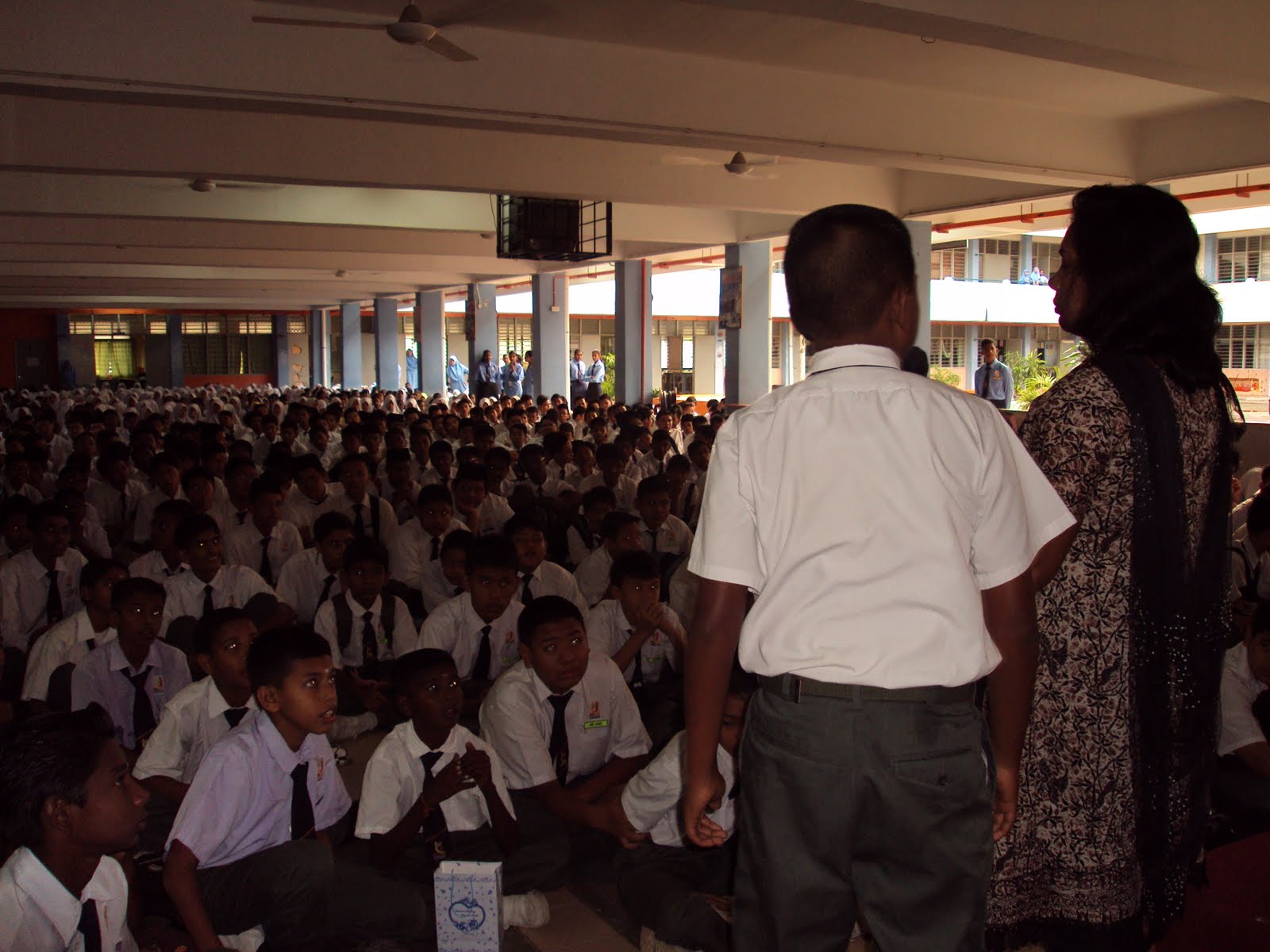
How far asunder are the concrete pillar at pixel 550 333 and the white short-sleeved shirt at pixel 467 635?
13.2 m

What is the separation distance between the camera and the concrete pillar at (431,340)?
2194cm

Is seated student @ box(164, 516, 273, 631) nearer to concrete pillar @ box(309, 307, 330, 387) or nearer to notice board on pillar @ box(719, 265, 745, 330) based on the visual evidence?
notice board on pillar @ box(719, 265, 745, 330)

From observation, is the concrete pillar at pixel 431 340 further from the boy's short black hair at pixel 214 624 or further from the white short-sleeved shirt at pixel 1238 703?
the white short-sleeved shirt at pixel 1238 703

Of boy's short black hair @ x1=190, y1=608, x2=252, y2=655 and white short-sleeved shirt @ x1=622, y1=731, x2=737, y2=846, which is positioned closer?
white short-sleeved shirt @ x1=622, y1=731, x2=737, y2=846

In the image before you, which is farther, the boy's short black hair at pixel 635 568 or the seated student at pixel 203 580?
the seated student at pixel 203 580

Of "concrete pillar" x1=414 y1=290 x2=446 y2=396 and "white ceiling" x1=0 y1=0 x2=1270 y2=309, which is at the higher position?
"white ceiling" x1=0 y1=0 x2=1270 y2=309

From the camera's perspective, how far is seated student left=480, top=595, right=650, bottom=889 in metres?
3.46

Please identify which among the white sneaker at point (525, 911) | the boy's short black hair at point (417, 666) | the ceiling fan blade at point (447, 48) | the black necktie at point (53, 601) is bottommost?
the white sneaker at point (525, 911)

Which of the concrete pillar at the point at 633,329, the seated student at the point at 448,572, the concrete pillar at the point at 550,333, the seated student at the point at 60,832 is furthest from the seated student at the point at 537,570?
the concrete pillar at the point at 550,333

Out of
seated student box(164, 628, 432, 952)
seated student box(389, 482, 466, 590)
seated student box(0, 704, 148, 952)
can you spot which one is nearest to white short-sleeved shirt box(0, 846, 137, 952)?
seated student box(0, 704, 148, 952)

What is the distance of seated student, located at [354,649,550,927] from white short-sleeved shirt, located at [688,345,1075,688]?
1.72 m

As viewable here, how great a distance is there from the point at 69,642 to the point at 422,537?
7.16 ft

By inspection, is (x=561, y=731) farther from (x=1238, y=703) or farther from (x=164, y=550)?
(x=164, y=550)

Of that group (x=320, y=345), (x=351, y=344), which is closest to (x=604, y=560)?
(x=351, y=344)
